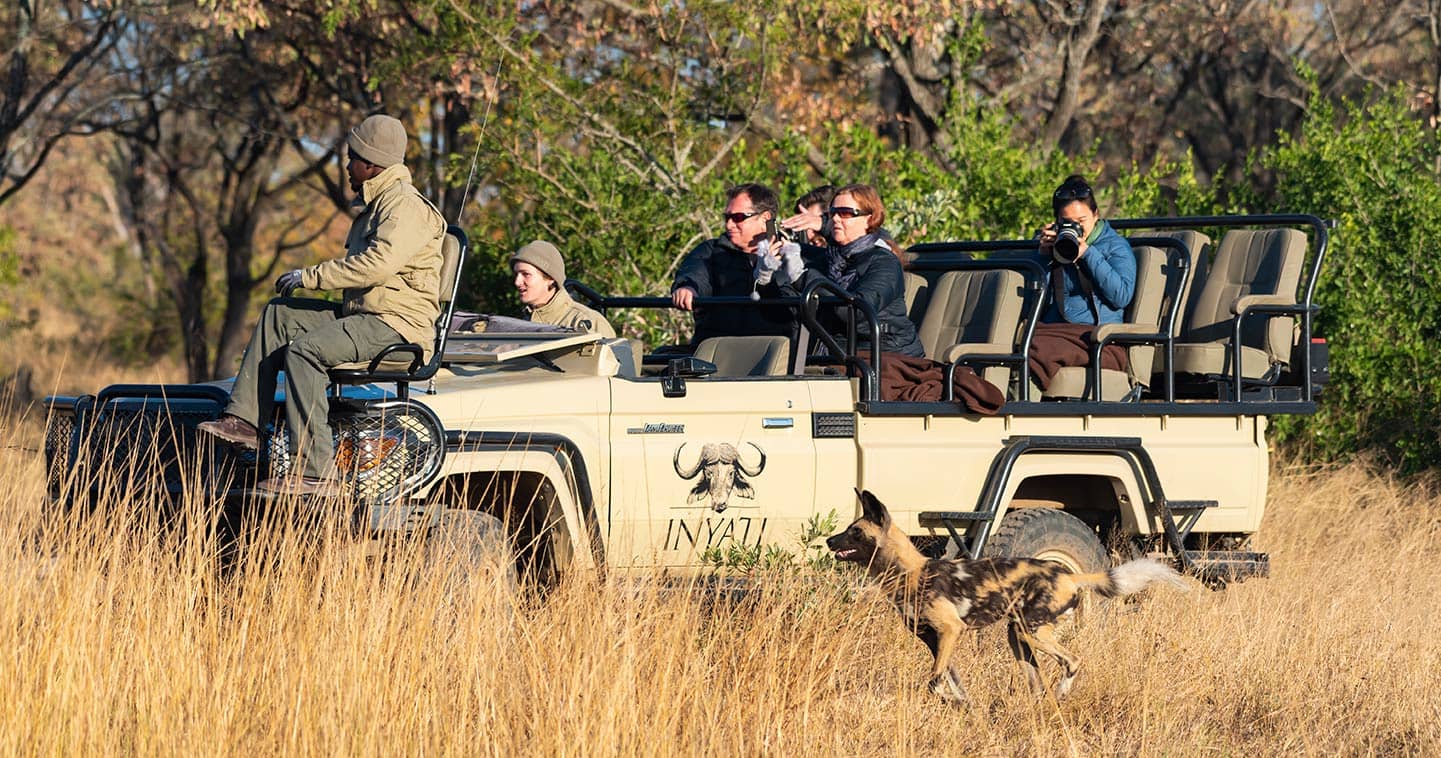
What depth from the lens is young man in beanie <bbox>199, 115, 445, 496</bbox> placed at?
563 cm

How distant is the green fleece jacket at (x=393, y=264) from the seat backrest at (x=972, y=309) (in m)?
2.43

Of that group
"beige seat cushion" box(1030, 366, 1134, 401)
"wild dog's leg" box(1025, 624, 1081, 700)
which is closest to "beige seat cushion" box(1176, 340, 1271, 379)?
"beige seat cushion" box(1030, 366, 1134, 401)

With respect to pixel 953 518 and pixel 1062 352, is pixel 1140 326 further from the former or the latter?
pixel 953 518

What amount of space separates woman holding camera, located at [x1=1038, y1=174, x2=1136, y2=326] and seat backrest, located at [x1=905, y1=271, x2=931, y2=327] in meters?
0.55

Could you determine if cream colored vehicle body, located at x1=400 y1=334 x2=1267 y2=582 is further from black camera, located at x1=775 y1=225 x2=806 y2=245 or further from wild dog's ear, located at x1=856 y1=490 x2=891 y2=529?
black camera, located at x1=775 y1=225 x2=806 y2=245

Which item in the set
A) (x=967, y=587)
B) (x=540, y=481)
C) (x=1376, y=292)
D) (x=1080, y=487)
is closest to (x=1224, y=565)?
(x=1080, y=487)

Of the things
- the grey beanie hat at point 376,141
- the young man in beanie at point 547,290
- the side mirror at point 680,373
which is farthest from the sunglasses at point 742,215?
the grey beanie hat at point 376,141

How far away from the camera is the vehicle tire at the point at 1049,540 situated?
22.4ft

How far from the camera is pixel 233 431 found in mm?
5695

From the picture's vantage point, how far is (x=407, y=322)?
19.6 feet

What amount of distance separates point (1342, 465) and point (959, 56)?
393 centimetres

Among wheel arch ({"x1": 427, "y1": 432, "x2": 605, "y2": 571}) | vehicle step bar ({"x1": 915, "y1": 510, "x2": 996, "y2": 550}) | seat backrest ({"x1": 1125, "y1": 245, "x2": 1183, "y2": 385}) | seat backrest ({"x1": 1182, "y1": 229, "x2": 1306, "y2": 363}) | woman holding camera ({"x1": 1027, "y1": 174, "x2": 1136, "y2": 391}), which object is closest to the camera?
wheel arch ({"x1": 427, "y1": 432, "x2": 605, "y2": 571})

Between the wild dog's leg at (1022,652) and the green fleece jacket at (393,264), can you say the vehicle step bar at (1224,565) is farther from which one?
the green fleece jacket at (393,264)

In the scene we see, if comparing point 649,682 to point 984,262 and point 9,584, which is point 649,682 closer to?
point 9,584
